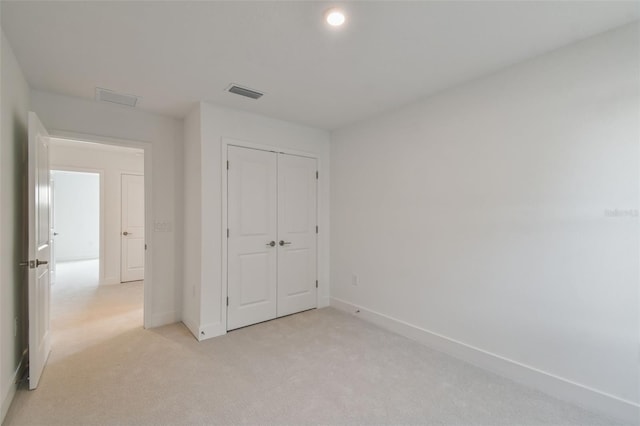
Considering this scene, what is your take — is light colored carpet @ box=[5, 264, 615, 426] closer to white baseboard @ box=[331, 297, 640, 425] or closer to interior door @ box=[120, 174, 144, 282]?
white baseboard @ box=[331, 297, 640, 425]

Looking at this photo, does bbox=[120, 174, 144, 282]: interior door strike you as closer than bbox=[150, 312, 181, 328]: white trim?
No

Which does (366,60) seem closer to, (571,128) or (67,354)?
(571,128)

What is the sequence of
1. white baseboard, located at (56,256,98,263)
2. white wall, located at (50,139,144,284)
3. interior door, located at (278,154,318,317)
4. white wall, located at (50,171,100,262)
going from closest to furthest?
1. interior door, located at (278,154,318,317)
2. white wall, located at (50,139,144,284)
3. white baseboard, located at (56,256,98,263)
4. white wall, located at (50,171,100,262)

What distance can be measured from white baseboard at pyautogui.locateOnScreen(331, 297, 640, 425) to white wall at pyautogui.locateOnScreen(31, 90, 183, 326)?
2.55 meters

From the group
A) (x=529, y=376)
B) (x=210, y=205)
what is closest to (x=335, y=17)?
(x=210, y=205)

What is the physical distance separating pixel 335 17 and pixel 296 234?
2.50 metres

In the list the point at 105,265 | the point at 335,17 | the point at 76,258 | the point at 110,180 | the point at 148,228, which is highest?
the point at 335,17

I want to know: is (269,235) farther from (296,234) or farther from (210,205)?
(210,205)

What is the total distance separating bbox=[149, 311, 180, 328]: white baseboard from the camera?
3193mm

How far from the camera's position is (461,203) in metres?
2.54

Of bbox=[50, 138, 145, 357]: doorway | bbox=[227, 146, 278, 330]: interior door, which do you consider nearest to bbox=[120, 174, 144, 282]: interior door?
bbox=[50, 138, 145, 357]: doorway

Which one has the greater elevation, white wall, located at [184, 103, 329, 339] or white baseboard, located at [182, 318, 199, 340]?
white wall, located at [184, 103, 329, 339]

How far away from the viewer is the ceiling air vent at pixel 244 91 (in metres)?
2.59

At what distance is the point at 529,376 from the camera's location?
2.11 m
